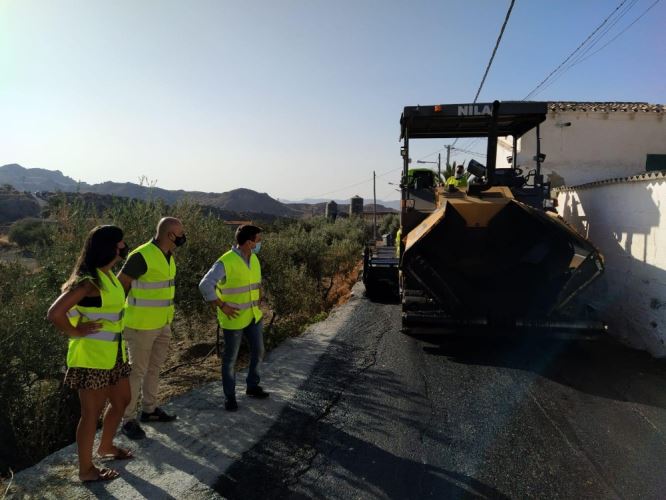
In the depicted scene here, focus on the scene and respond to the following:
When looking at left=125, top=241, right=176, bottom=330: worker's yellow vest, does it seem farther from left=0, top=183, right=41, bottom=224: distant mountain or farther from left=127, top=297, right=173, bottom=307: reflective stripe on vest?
left=0, top=183, right=41, bottom=224: distant mountain

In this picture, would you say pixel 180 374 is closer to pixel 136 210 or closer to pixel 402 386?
pixel 136 210

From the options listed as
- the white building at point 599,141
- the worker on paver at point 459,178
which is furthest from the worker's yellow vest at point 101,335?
the white building at point 599,141

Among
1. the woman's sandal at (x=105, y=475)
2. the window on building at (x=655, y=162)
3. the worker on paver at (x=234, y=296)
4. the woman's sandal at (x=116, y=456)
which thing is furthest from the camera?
the window on building at (x=655, y=162)

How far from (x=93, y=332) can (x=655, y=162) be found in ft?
68.7

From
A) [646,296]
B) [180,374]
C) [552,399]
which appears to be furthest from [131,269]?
[646,296]

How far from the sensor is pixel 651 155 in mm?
18031

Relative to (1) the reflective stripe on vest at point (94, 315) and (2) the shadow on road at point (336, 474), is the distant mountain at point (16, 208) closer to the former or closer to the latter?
(1) the reflective stripe on vest at point (94, 315)

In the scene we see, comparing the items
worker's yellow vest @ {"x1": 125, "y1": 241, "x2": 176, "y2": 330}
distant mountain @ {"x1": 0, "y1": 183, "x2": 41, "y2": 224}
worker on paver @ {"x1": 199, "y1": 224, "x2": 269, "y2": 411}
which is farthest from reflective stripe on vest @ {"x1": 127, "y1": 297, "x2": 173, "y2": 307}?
distant mountain @ {"x1": 0, "y1": 183, "x2": 41, "y2": 224}

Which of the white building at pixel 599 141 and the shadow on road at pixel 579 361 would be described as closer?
the shadow on road at pixel 579 361

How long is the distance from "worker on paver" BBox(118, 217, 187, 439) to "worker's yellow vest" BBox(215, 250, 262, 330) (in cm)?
53

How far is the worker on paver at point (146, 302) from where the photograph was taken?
12.0ft

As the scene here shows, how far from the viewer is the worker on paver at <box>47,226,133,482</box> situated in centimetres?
293

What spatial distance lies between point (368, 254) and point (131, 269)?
7177 millimetres

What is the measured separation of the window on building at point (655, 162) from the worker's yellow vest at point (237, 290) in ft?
62.6
